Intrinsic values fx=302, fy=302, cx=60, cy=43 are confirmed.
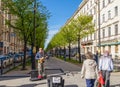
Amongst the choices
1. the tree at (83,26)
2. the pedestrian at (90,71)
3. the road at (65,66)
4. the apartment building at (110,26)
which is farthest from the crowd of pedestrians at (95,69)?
the apartment building at (110,26)

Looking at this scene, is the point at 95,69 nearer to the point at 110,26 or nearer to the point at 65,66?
the point at 65,66

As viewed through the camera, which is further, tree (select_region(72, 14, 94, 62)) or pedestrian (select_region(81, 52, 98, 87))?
tree (select_region(72, 14, 94, 62))

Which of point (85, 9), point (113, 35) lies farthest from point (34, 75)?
point (85, 9)

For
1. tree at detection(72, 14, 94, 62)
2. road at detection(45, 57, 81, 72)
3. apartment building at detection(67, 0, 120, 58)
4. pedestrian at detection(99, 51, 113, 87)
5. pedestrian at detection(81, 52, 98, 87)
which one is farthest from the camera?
apartment building at detection(67, 0, 120, 58)

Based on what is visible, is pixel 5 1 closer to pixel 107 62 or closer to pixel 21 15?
pixel 21 15

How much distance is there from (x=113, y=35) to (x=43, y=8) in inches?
974

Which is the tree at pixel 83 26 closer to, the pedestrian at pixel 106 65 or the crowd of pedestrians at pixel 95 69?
the crowd of pedestrians at pixel 95 69

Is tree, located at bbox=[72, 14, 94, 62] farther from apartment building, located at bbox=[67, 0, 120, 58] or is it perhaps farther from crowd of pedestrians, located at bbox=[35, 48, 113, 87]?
crowd of pedestrians, located at bbox=[35, 48, 113, 87]

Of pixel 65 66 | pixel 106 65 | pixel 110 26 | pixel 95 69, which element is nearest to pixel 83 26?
pixel 110 26

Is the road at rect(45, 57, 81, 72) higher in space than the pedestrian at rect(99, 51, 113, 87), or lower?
lower

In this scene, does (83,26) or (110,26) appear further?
(110,26)

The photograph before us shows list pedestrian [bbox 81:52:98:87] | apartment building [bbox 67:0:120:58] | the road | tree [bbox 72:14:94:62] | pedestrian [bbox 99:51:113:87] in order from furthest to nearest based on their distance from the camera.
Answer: apartment building [bbox 67:0:120:58], tree [bbox 72:14:94:62], the road, pedestrian [bbox 99:51:113:87], pedestrian [bbox 81:52:98:87]

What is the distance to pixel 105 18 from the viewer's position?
58.6 m

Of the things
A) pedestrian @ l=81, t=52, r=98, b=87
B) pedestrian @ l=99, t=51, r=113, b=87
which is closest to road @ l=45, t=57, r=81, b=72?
pedestrian @ l=99, t=51, r=113, b=87
